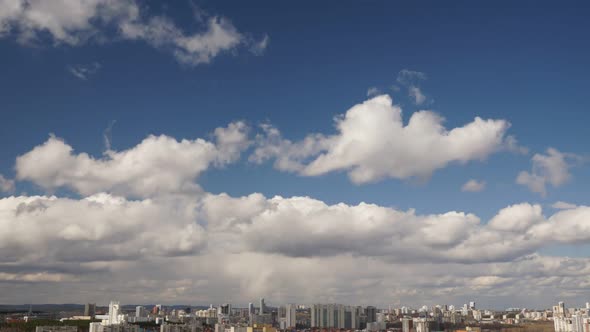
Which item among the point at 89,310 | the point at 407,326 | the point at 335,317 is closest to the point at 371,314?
the point at 335,317

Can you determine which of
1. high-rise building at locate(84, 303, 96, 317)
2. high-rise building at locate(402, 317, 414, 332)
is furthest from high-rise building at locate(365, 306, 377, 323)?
high-rise building at locate(84, 303, 96, 317)

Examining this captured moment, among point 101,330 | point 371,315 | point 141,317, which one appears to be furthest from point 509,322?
point 101,330

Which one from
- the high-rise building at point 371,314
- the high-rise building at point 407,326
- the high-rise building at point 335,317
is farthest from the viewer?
the high-rise building at point 371,314

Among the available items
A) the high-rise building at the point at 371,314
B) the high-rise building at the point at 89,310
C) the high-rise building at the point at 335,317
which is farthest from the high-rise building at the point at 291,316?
the high-rise building at the point at 89,310

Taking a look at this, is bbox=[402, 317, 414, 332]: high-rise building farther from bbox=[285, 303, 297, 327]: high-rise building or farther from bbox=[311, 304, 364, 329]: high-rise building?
bbox=[285, 303, 297, 327]: high-rise building

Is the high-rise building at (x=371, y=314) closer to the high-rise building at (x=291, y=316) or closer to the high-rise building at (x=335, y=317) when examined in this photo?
the high-rise building at (x=335, y=317)

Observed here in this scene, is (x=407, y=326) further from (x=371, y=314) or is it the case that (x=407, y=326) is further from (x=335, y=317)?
(x=371, y=314)

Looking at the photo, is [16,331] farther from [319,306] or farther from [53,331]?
[319,306]

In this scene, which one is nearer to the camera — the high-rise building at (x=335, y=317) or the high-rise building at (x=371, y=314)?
the high-rise building at (x=335, y=317)

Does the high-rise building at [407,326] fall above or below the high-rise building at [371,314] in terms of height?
below

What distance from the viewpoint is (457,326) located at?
161375mm

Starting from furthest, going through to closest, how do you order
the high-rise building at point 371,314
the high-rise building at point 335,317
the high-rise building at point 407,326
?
1. the high-rise building at point 371,314
2. the high-rise building at point 335,317
3. the high-rise building at point 407,326

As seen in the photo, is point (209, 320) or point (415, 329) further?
point (209, 320)

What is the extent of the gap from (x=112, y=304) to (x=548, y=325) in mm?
125951
